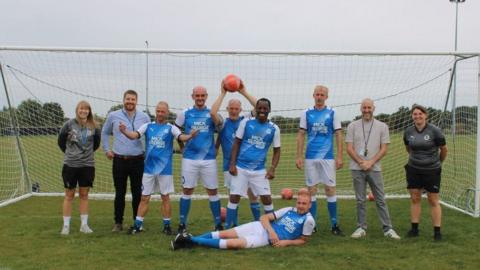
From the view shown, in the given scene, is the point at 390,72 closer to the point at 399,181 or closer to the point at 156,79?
the point at 399,181

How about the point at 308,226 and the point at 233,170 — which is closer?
the point at 308,226

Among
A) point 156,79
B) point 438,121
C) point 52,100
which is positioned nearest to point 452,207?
point 438,121

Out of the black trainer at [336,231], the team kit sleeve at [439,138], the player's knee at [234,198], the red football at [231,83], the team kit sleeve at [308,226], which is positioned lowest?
the black trainer at [336,231]

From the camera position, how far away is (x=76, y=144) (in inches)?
285

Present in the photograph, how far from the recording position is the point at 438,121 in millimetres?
10617

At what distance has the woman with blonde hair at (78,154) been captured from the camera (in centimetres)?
722

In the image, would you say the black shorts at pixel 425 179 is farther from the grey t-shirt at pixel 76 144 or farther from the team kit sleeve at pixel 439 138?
the grey t-shirt at pixel 76 144

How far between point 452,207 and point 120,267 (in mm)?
6806

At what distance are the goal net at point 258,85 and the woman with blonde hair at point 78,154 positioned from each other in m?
2.11

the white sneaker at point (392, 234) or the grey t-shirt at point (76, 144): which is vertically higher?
the grey t-shirt at point (76, 144)

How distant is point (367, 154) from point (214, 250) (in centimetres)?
264

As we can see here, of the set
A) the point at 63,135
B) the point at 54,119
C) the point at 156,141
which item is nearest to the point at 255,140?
the point at 156,141

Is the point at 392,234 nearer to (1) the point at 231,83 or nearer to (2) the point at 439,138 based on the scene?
(2) the point at 439,138

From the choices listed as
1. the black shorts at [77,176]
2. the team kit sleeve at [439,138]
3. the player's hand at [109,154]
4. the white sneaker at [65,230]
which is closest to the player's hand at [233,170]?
the player's hand at [109,154]
